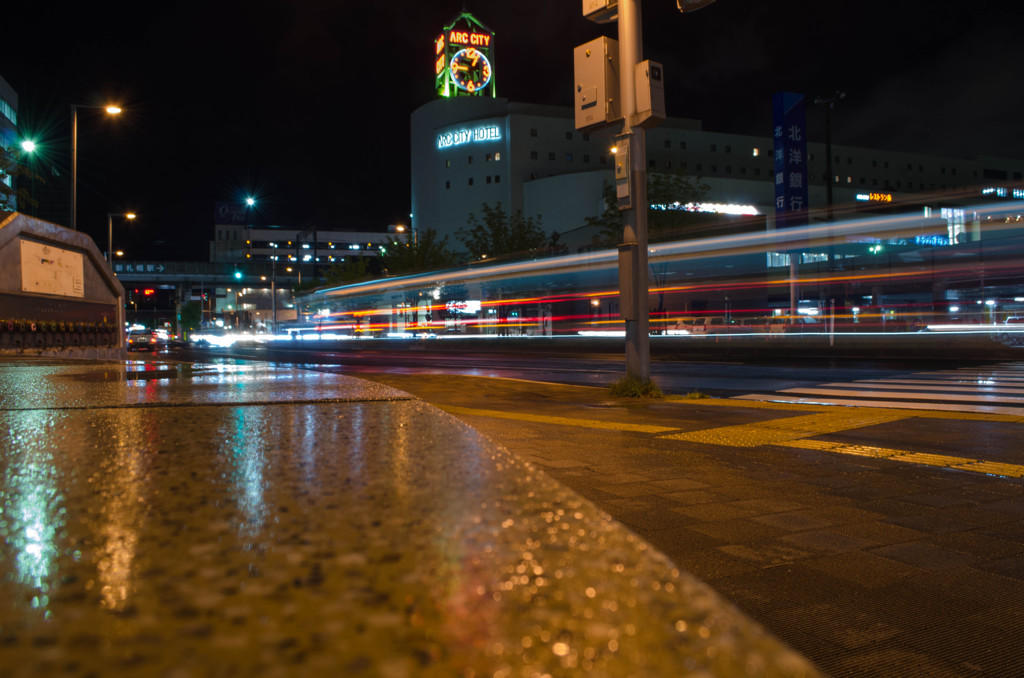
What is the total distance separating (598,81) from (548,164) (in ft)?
215

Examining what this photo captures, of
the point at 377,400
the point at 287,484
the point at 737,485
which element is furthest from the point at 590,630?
the point at 737,485

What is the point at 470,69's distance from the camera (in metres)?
81.3

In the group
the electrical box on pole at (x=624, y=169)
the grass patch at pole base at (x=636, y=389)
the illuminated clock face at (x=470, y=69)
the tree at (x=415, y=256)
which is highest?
the illuminated clock face at (x=470, y=69)

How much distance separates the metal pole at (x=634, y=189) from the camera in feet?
31.5

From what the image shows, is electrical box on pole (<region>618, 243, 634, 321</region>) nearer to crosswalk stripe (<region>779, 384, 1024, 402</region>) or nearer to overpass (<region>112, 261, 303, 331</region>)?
crosswalk stripe (<region>779, 384, 1024, 402</region>)

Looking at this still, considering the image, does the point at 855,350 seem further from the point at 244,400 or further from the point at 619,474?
the point at 244,400

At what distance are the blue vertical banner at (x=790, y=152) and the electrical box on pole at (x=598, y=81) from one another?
36536 mm

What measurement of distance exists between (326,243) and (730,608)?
12878cm

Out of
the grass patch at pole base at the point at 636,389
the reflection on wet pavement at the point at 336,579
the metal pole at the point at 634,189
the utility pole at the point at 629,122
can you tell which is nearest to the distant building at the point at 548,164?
the utility pole at the point at 629,122

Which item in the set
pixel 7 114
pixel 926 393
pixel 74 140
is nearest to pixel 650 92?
pixel 926 393

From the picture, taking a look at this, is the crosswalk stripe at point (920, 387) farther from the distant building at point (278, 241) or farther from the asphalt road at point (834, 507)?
the distant building at point (278, 241)

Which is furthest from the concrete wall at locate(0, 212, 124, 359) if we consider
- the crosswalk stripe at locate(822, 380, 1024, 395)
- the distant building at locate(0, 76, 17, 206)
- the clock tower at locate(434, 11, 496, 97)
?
the clock tower at locate(434, 11, 496, 97)

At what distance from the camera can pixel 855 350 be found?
24.6 m

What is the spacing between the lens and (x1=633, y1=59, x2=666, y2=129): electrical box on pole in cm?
935
